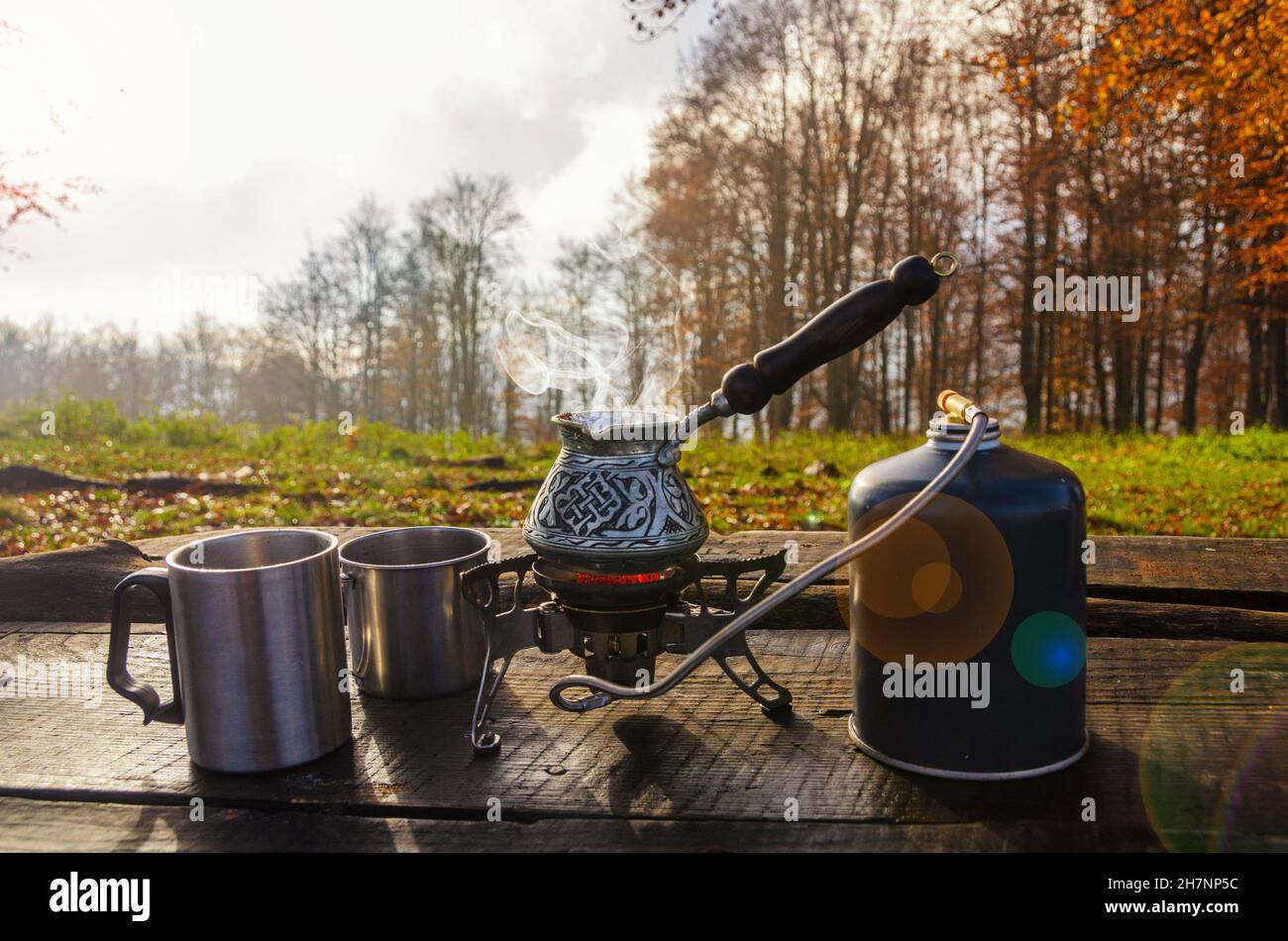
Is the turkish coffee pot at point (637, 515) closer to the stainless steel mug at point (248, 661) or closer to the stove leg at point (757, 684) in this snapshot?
the stove leg at point (757, 684)

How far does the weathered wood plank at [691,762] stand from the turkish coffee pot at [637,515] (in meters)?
0.11

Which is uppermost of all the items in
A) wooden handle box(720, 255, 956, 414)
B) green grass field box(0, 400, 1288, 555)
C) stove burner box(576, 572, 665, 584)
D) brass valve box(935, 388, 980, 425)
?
wooden handle box(720, 255, 956, 414)

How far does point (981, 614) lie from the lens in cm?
133

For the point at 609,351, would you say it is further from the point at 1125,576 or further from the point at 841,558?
the point at 1125,576

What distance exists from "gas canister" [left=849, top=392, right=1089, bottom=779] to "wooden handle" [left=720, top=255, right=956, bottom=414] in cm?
20

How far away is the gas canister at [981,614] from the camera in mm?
1319

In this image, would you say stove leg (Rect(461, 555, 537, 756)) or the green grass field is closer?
stove leg (Rect(461, 555, 537, 756))

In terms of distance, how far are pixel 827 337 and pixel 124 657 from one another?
4.05ft

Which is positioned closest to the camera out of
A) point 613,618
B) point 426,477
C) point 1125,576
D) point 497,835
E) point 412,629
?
point 497,835

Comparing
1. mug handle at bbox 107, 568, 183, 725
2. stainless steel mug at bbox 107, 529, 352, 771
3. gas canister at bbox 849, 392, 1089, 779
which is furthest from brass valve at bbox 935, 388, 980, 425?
mug handle at bbox 107, 568, 183, 725

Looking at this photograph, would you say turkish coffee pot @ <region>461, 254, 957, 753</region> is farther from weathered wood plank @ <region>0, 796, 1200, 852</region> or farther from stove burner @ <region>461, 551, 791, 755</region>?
weathered wood plank @ <region>0, 796, 1200, 852</region>

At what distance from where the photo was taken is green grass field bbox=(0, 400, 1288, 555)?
5.95m

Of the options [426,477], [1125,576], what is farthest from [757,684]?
[426,477]
